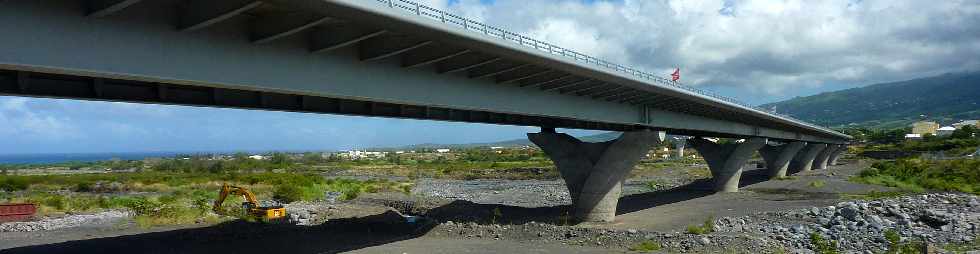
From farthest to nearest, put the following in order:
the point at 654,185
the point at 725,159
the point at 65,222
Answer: the point at 654,185 < the point at 725,159 < the point at 65,222

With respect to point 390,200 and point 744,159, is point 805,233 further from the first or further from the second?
point 744,159

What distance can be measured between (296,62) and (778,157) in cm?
6833

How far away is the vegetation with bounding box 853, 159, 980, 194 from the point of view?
4694 centimetres

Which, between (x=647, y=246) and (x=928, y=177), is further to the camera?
(x=928, y=177)

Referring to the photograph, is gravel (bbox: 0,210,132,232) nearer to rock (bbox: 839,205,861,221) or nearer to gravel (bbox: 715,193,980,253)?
gravel (bbox: 715,193,980,253)

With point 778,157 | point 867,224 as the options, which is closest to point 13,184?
point 867,224

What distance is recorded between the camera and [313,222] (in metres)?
31.1

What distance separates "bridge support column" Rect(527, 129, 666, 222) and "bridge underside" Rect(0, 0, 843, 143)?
795cm

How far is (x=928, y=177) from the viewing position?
55.9 m

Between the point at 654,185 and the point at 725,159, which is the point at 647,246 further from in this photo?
the point at 654,185

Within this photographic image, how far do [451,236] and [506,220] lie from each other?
694 cm

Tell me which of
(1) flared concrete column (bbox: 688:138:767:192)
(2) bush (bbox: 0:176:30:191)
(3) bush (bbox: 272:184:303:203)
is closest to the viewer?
(3) bush (bbox: 272:184:303:203)

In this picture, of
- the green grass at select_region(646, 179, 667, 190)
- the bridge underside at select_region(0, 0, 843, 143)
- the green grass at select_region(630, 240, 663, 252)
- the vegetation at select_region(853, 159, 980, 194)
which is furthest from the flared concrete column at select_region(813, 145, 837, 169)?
the bridge underside at select_region(0, 0, 843, 143)

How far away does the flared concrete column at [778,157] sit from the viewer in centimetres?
6919
